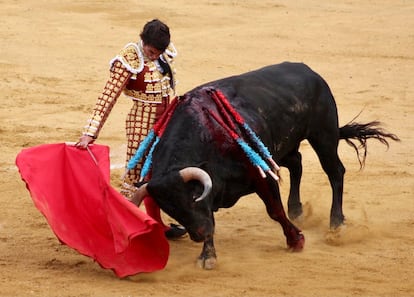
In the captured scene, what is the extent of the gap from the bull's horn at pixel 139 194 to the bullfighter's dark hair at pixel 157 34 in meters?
0.90

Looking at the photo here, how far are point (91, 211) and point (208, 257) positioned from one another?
77 centimetres

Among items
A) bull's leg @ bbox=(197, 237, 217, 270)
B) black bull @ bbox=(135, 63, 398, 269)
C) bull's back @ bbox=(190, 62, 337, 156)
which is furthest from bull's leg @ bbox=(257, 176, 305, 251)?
bull's leg @ bbox=(197, 237, 217, 270)

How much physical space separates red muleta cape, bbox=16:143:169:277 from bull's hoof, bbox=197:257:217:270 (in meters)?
0.31

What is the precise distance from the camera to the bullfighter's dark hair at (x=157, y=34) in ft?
22.1

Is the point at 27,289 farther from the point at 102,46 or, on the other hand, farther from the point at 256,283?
the point at 102,46

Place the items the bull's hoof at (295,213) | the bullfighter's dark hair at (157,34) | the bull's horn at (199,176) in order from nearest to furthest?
the bull's horn at (199,176)
the bullfighter's dark hair at (157,34)
the bull's hoof at (295,213)

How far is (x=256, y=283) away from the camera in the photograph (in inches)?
256

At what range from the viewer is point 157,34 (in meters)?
6.73

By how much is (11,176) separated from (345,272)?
3.39 m

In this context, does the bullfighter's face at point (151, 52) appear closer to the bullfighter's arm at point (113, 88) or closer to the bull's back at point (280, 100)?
the bullfighter's arm at point (113, 88)

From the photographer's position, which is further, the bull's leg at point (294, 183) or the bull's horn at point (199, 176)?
the bull's leg at point (294, 183)

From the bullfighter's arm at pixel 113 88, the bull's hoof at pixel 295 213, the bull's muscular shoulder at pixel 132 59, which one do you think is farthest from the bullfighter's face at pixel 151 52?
the bull's hoof at pixel 295 213

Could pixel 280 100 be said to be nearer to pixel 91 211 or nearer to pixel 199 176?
pixel 199 176

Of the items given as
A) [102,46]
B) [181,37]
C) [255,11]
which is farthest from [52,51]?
[255,11]
